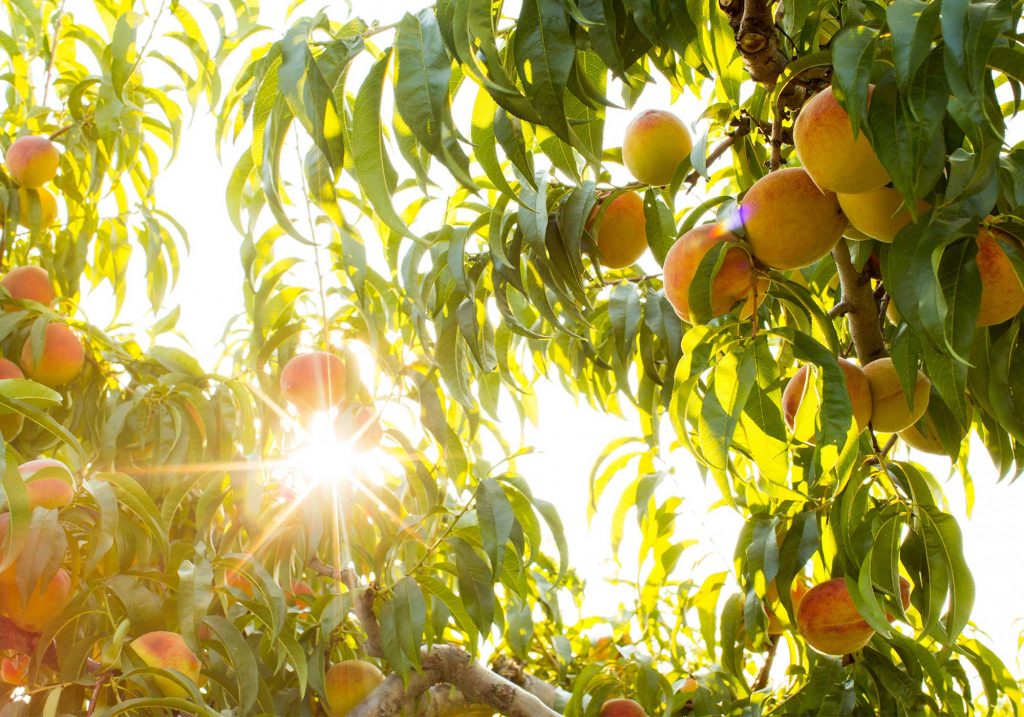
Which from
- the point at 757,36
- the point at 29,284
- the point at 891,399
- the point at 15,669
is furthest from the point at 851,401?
the point at 29,284

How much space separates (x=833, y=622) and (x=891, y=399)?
375mm

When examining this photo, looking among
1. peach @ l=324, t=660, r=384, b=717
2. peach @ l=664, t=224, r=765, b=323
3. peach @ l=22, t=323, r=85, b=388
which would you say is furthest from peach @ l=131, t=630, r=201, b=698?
peach @ l=664, t=224, r=765, b=323

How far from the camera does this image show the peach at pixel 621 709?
1.51 meters

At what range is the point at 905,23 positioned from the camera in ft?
1.99

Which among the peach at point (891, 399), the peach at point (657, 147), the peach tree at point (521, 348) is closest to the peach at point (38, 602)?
the peach tree at point (521, 348)

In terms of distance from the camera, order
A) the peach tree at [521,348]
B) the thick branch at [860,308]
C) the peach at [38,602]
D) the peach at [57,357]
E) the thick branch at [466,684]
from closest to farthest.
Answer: the peach tree at [521,348] < the thick branch at [860,308] < the peach at [38,602] < the thick branch at [466,684] < the peach at [57,357]

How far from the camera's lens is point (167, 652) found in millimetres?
1210

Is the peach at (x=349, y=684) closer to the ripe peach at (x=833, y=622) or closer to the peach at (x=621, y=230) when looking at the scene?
the ripe peach at (x=833, y=622)

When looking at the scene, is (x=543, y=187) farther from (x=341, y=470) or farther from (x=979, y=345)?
(x=341, y=470)

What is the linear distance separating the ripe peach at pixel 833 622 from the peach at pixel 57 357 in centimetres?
129

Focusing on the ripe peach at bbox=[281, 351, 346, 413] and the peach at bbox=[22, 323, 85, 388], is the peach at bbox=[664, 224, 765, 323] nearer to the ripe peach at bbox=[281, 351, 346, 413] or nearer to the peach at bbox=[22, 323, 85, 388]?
the ripe peach at bbox=[281, 351, 346, 413]

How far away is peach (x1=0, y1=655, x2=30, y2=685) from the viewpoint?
4.12ft

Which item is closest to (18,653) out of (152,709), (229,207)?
(152,709)

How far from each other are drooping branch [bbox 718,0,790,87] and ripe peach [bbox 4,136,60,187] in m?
1.42
